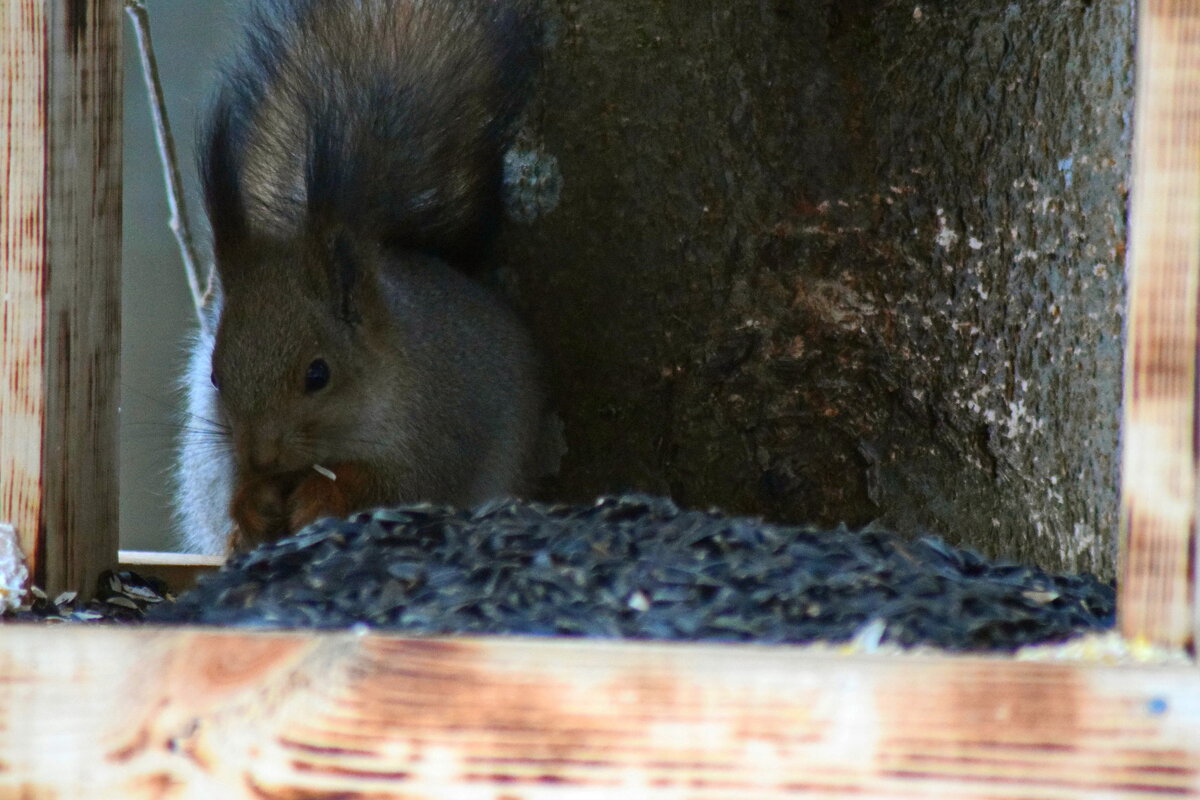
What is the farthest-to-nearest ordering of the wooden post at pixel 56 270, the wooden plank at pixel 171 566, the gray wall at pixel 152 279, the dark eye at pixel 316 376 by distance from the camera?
the gray wall at pixel 152 279
the dark eye at pixel 316 376
the wooden plank at pixel 171 566
the wooden post at pixel 56 270

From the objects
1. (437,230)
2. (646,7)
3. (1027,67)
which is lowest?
(437,230)

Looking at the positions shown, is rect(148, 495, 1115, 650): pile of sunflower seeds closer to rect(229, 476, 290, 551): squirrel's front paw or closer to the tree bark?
rect(229, 476, 290, 551): squirrel's front paw

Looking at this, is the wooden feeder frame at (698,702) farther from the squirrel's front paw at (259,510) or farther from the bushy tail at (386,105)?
the bushy tail at (386,105)

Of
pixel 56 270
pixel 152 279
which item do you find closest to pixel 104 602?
pixel 56 270

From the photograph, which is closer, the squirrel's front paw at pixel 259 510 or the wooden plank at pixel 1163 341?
the wooden plank at pixel 1163 341

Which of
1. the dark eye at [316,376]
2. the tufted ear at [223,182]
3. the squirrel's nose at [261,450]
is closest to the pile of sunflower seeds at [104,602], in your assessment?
the squirrel's nose at [261,450]

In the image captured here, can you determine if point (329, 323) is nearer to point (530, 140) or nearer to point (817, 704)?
point (530, 140)

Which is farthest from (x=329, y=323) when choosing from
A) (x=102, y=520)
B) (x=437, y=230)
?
(x=102, y=520)
